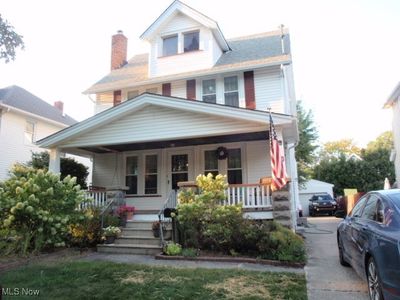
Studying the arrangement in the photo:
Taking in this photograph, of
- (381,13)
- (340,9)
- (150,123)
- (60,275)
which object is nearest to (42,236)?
(60,275)

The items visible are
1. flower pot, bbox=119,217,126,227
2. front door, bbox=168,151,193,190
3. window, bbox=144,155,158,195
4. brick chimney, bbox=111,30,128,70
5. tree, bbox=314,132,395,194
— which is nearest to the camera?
flower pot, bbox=119,217,126,227

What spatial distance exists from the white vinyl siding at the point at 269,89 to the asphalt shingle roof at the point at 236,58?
1.60 ft

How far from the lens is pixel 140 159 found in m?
13.4

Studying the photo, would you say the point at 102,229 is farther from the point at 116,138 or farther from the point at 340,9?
the point at 340,9

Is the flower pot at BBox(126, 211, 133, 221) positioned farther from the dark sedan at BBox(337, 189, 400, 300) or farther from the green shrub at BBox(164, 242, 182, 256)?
the dark sedan at BBox(337, 189, 400, 300)

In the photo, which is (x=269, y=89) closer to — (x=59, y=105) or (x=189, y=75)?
(x=189, y=75)

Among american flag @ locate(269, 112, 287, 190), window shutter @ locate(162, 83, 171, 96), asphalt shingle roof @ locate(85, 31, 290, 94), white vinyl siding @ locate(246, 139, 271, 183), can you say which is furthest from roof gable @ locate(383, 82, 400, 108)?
window shutter @ locate(162, 83, 171, 96)

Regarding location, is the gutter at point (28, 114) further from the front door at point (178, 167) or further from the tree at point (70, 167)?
the front door at point (178, 167)

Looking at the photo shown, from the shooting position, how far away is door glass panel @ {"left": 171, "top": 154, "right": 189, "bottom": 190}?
41.8ft

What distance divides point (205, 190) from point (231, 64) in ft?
21.1

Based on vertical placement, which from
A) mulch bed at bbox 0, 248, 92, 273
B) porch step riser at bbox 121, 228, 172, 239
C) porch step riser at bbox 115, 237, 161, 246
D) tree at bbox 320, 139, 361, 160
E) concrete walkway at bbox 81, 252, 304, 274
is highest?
tree at bbox 320, 139, 361, 160

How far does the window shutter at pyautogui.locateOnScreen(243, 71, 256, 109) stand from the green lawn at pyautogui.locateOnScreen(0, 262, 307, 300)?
25.0ft

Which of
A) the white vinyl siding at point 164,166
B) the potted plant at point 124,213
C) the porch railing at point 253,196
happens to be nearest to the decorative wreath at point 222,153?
the white vinyl siding at point 164,166

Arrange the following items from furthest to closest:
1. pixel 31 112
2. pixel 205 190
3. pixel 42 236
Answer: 1. pixel 31 112
2. pixel 205 190
3. pixel 42 236
